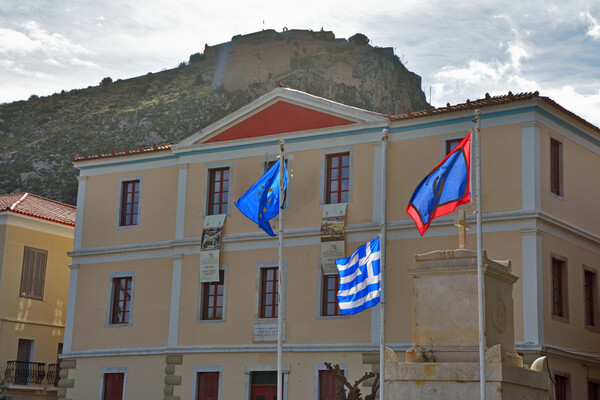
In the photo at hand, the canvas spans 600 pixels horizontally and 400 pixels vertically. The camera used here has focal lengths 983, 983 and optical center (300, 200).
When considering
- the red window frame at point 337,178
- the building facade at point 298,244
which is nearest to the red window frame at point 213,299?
the building facade at point 298,244

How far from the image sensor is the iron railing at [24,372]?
3756cm

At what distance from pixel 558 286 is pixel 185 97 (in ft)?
220

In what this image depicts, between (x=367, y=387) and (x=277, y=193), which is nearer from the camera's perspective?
(x=277, y=193)

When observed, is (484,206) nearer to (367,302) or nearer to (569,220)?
(569,220)

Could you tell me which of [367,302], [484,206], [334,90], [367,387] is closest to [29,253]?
[367,387]

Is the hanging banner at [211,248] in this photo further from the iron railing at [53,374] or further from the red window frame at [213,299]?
the iron railing at [53,374]

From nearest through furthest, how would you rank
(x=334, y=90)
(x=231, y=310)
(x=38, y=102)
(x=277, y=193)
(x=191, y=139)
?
1. (x=277, y=193)
2. (x=231, y=310)
3. (x=191, y=139)
4. (x=38, y=102)
5. (x=334, y=90)

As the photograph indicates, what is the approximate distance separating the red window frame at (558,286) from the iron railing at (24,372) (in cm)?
2066

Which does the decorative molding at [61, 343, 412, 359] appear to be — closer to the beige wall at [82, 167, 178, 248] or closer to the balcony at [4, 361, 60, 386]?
the balcony at [4, 361, 60, 386]

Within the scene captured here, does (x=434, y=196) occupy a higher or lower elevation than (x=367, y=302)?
higher

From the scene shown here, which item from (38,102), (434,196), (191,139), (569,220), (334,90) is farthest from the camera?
(334,90)

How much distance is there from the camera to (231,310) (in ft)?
105

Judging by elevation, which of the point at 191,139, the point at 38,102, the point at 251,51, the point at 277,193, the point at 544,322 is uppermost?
the point at 251,51

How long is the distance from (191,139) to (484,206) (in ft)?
36.2
